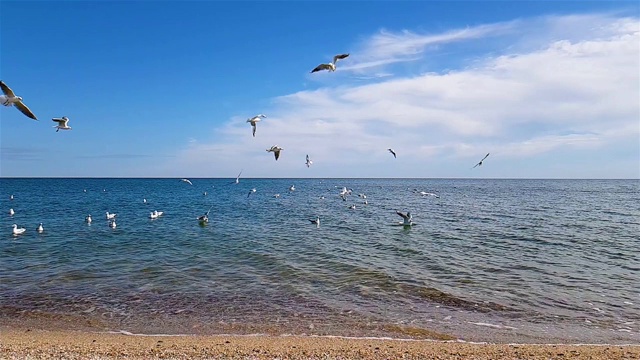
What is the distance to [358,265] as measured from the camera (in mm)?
19219

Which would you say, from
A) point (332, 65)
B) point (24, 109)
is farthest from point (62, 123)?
point (332, 65)

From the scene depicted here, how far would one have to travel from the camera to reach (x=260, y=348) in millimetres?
9609

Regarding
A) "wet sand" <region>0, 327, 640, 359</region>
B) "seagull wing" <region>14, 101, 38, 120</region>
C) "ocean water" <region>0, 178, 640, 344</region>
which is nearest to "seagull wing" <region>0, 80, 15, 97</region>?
"seagull wing" <region>14, 101, 38, 120</region>

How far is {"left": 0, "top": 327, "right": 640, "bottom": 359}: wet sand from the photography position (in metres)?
9.01

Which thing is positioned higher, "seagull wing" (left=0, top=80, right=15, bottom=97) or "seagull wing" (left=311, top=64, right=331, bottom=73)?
"seagull wing" (left=311, top=64, right=331, bottom=73)

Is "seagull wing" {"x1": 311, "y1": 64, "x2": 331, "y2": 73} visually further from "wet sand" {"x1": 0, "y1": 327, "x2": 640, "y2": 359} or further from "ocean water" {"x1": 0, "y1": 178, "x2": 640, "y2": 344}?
"wet sand" {"x1": 0, "y1": 327, "x2": 640, "y2": 359}

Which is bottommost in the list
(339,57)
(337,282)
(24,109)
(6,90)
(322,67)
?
(337,282)

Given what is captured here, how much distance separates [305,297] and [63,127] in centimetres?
948

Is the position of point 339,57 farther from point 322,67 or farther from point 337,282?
point 337,282

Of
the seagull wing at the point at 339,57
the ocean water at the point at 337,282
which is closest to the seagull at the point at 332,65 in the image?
the seagull wing at the point at 339,57

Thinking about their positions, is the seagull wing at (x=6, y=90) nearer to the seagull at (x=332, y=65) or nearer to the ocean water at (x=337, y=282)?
the ocean water at (x=337, y=282)

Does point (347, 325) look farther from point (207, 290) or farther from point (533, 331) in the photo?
point (207, 290)

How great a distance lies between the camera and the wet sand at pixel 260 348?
9.01 m

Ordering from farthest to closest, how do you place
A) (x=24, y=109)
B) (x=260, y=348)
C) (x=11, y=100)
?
(x=24, y=109) < (x=11, y=100) < (x=260, y=348)
